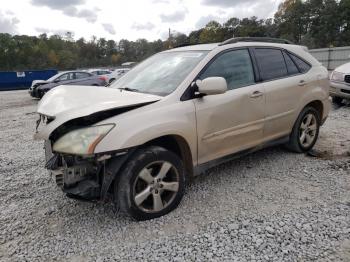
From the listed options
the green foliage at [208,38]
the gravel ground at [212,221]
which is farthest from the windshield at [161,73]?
the green foliage at [208,38]

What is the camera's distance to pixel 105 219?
11.1 feet

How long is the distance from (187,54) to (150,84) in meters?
0.63

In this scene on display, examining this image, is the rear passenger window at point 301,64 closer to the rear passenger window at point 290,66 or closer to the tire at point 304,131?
the rear passenger window at point 290,66

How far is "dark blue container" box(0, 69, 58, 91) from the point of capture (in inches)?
1084

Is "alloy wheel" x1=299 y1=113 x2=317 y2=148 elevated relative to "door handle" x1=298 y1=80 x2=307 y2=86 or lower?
lower

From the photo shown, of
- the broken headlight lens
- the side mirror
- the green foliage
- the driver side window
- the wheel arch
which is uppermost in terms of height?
the green foliage

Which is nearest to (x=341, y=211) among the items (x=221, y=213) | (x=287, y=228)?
(x=287, y=228)

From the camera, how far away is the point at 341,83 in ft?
28.2

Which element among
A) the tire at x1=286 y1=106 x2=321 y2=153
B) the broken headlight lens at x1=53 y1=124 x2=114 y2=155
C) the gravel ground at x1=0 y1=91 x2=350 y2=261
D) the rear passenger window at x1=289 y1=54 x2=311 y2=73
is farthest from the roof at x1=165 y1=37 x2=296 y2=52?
the broken headlight lens at x1=53 y1=124 x2=114 y2=155

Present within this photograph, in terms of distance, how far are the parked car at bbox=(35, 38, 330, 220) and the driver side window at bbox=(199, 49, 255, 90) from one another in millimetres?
12

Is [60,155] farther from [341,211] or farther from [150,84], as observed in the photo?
[341,211]

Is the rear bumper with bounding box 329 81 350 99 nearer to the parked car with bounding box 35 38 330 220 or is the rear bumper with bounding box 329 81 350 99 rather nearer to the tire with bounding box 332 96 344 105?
the tire with bounding box 332 96 344 105

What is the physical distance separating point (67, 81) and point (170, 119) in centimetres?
1443

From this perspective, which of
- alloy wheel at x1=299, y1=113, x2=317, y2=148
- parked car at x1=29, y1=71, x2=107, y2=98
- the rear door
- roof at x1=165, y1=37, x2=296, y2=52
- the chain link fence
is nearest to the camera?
roof at x1=165, y1=37, x2=296, y2=52
